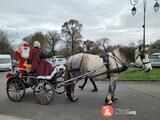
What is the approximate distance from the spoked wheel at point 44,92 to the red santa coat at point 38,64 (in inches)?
14.4

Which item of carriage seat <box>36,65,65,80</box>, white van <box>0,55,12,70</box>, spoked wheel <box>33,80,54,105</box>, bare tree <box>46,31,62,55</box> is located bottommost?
white van <box>0,55,12,70</box>

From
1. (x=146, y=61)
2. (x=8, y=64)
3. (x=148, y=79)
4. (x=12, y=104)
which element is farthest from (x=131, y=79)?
(x=8, y=64)

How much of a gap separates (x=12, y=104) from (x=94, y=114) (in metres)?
2.98

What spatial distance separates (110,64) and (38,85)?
94.2 inches

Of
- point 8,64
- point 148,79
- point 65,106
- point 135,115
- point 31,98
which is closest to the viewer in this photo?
point 135,115

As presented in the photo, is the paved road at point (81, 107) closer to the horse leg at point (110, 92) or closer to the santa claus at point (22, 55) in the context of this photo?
the horse leg at point (110, 92)

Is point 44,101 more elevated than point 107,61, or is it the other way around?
point 107,61

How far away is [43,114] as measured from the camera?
8234 mm

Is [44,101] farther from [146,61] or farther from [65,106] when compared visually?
[146,61]

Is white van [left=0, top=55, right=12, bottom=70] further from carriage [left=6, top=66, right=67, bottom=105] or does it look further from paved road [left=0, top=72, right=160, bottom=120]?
carriage [left=6, top=66, right=67, bottom=105]

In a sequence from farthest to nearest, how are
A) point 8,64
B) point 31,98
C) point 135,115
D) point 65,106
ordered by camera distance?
point 8,64
point 31,98
point 65,106
point 135,115

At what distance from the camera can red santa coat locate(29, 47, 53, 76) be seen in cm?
973

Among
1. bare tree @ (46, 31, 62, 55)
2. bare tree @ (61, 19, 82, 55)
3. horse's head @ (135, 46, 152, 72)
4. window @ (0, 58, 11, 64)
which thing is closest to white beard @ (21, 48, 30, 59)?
horse's head @ (135, 46, 152, 72)

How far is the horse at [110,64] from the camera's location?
9.48m
